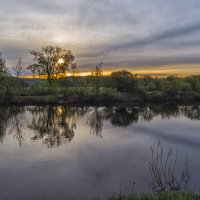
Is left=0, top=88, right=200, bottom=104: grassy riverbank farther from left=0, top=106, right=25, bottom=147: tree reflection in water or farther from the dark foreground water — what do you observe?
the dark foreground water

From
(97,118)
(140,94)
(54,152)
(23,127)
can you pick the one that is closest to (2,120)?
(23,127)

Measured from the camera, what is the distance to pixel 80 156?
23.3m

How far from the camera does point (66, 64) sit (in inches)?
3681

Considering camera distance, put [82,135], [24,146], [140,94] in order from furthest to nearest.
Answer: [140,94] → [82,135] → [24,146]

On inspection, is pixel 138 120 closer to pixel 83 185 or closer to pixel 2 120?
pixel 2 120

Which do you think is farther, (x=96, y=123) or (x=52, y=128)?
(x=96, y=123)

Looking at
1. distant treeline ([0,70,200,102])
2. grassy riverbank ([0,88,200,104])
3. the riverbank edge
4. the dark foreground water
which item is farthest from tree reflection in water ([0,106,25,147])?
distant treeline ([0,70,200,102])

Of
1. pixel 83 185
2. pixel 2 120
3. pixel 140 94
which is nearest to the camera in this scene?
pixel 83 185

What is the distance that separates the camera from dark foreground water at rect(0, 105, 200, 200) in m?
15.9

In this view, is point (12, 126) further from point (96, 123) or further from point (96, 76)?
point (96, 76)

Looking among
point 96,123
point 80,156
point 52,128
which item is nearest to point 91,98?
point 96,123

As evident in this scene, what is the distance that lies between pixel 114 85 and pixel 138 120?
4390 centimetres

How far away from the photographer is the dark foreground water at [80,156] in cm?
1585

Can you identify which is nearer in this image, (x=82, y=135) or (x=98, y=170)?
(x=98, y=170)
